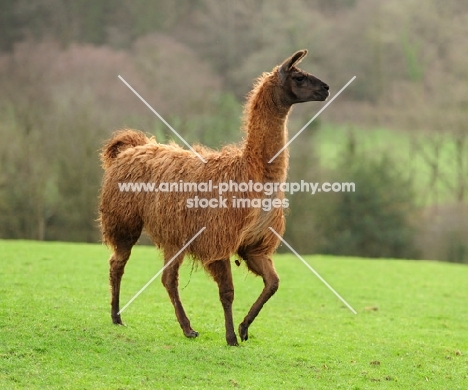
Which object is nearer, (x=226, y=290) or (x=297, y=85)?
(x=297, y=85)

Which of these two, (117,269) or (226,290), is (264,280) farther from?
(117,269)

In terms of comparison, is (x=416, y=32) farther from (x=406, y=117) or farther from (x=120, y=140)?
(x=120, y=140)

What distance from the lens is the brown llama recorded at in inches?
305

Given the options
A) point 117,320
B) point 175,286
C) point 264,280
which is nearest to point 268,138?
point 264,280

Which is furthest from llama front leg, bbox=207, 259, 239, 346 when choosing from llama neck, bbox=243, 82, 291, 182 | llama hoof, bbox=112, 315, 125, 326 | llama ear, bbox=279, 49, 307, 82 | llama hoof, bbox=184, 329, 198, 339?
llama ear, bbox=279, 49, 307, 82

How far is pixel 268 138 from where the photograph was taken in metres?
7.84

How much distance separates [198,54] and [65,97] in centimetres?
592

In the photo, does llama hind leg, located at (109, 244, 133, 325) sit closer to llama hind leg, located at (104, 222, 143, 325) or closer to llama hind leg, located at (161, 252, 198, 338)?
llama hind leg, located at (104, 222, 143, 325)

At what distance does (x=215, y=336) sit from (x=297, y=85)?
2840mm

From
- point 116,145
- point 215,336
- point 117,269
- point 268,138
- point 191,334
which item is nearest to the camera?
point 268,138

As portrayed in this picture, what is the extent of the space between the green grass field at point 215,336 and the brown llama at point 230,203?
1.69 ft

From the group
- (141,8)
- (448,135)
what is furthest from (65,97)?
(448,135)

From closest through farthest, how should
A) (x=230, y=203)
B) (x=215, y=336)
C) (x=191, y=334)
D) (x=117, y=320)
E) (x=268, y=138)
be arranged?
(x=230, y=203) → (x=268, y=138) → (x=191, y=334) → (x=215, y=336) → (x=117, y=320)

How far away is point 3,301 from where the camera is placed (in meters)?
9.30
